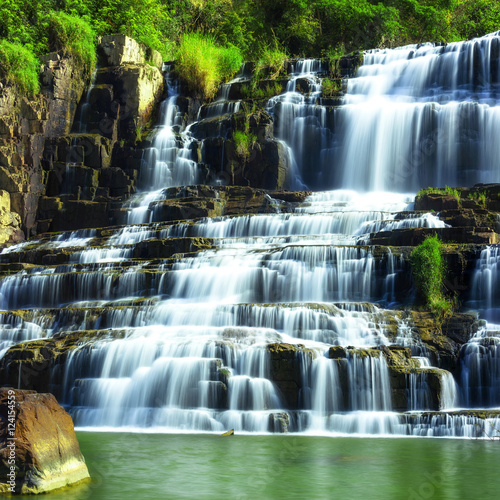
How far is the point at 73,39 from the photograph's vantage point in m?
29.2

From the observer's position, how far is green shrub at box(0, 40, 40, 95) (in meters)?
26.7

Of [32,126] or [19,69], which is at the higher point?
[19,69]

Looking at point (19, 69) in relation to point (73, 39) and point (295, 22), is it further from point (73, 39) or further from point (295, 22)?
point (295, 22)

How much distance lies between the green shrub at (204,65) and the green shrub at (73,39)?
380 centimetres

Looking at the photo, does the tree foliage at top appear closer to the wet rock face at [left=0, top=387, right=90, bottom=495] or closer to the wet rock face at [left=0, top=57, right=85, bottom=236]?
the wet rock face at [left=0, top=57, right=85, bottom=236]

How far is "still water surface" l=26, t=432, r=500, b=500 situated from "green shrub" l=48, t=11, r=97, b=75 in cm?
2128

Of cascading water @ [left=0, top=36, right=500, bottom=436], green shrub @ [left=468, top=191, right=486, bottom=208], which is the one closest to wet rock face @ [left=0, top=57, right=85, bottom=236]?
cascading water @ [left=0, top=36, right=500, bottom=436]

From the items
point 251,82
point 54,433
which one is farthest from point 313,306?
point 251,82

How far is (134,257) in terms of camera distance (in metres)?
18.9

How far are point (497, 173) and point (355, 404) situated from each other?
47.2 feet

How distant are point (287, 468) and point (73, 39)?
24627 mm

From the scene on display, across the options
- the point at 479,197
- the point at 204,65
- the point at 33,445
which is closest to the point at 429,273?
the point at 479,197

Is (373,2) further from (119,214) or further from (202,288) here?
(202,288)

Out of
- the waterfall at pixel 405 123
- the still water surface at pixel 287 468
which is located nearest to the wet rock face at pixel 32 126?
the waterfall at pixel 405 123
